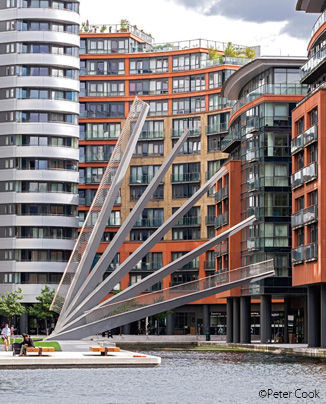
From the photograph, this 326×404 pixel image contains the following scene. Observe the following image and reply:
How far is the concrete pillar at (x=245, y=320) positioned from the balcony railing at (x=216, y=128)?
40.5 m

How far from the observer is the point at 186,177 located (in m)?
130

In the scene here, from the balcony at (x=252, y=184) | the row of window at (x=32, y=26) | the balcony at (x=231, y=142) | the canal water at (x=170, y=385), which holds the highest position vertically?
the row of window at (x=32, y=26)

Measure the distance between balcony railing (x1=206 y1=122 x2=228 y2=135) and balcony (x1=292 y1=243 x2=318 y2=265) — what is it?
177 feet

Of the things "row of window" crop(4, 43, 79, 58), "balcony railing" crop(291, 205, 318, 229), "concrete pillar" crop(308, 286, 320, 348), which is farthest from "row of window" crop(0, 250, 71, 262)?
"concrete pillar" crop(308, 286, 320, 348)

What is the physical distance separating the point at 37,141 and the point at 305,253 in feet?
195

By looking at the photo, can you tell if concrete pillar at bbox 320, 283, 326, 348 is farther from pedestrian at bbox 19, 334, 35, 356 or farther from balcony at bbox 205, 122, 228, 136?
balcony at bbox 205, 122, 228, 136

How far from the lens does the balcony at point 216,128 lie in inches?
4988

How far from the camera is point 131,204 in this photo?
131m

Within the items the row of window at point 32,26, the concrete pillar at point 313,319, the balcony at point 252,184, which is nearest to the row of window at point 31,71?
the row of window at point 32,26

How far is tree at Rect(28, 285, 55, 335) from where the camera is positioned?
113m

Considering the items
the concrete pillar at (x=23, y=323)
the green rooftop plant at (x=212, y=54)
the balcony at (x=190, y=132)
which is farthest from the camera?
the green rooftop plant at (x=212, y=54)

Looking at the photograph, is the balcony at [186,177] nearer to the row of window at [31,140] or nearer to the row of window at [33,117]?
the row of window at [31,140]

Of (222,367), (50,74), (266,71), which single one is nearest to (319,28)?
(266,71)

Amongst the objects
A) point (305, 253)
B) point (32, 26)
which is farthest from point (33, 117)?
point (305, 253)
